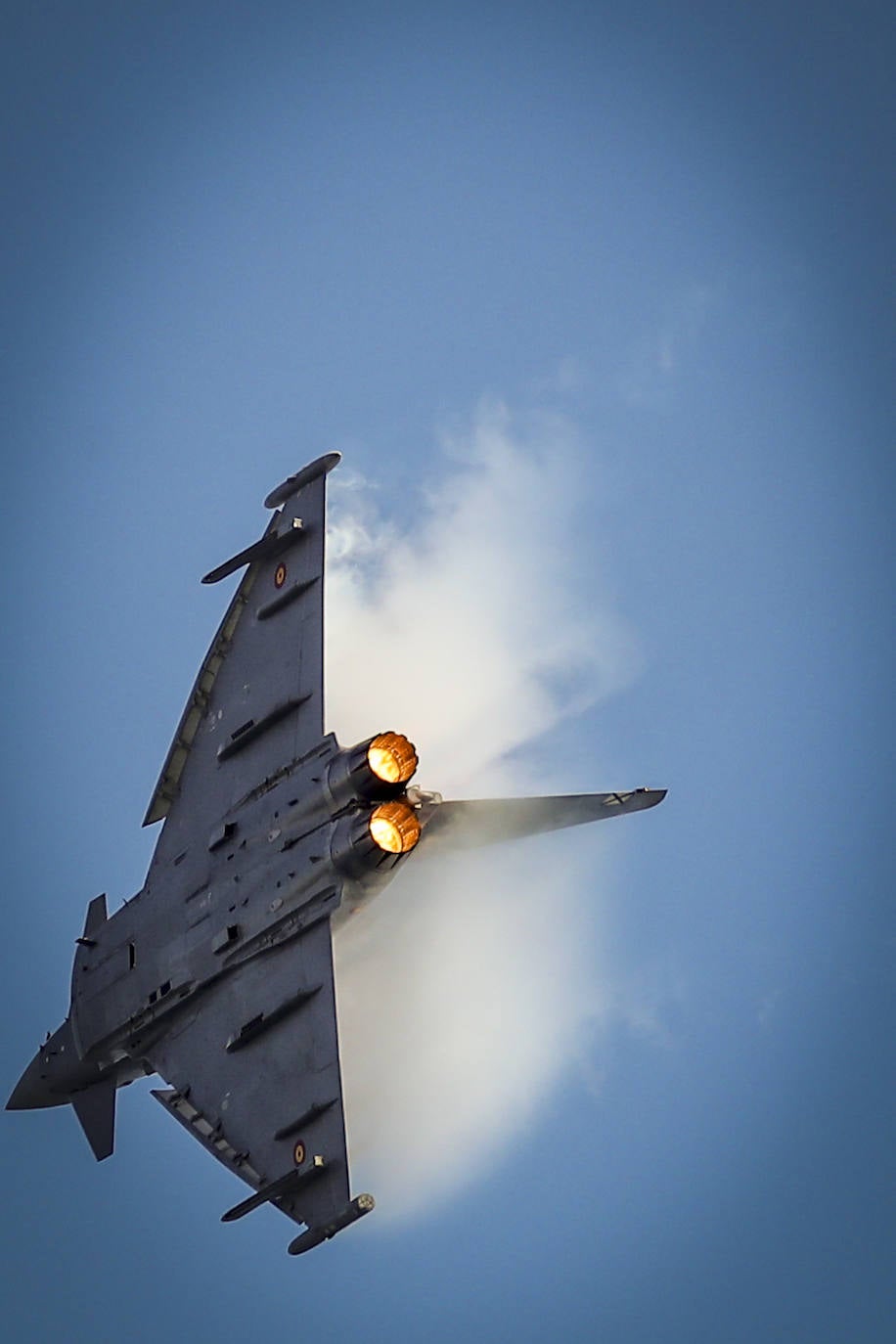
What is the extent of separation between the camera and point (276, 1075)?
24266mm

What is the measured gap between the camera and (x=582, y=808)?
22.9 m

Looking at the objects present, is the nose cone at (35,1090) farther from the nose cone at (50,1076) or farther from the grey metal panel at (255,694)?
the grey metal panel at (255,694)

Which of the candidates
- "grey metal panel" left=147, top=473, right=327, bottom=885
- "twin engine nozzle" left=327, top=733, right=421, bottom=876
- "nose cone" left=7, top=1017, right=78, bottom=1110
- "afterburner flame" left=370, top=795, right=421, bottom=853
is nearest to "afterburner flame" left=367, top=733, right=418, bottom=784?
"twin engine nozzle" left=327, top=733, right=421, bottom=876

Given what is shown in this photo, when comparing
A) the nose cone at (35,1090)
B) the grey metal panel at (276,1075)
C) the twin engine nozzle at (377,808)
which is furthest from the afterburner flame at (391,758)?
the nose cone at (35,1090)

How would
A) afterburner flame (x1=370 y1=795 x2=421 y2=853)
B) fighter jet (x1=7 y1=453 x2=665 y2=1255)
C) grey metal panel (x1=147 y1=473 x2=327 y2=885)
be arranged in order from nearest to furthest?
afterburner flame (x1=370 y1=795 x2=421 y2=853)
fighter jet (x1=7 y1=453 x2=665 y2=1255)
grey metal panel (x1=147 y1=473 x2=327 y2=885)

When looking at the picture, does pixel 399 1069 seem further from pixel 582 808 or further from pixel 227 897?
pixel 582 808

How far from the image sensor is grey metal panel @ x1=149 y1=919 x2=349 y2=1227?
75.4ft

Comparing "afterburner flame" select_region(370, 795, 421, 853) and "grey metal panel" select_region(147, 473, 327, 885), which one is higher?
"grey metal panel" select_region(147, 473, 327, 885)

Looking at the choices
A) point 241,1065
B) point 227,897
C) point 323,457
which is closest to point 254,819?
point 227,897

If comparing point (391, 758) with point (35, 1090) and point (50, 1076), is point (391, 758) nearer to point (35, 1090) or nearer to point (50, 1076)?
point (50, 1076)

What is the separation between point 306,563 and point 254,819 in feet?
11.9

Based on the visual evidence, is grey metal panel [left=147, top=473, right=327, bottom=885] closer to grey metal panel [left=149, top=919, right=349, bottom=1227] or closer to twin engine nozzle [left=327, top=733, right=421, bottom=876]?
twin engine nozzle [left=327, top=733, right=421, bottom=876]

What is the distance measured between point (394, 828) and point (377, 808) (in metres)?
0.32

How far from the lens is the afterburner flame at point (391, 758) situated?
23.1m
